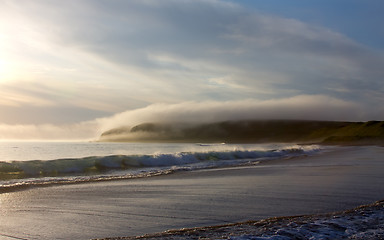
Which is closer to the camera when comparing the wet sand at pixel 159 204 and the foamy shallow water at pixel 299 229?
the foamy shallow water at pixel 299 229

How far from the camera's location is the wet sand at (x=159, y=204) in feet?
22.6

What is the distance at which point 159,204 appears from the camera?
9.16 meters

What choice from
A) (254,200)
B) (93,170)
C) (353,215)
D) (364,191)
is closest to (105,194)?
(254,200)

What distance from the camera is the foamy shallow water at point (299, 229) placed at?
6027mm

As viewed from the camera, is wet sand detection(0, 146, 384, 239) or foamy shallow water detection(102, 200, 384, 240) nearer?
foamy shallow water detection(102, 200, 384, 240)

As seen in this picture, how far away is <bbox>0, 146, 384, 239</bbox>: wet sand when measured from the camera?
6.90 metres

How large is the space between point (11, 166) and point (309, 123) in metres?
173

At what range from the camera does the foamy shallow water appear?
6027 mm

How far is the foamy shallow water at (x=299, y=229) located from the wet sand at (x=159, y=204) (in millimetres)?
521

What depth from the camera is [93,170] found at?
19.8 meters

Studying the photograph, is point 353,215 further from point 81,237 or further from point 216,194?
point 81,237

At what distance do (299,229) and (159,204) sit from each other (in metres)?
3.87

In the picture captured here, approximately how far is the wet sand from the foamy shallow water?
52 cm

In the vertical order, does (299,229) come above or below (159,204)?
below
